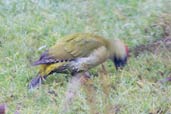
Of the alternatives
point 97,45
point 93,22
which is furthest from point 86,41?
point 93,22

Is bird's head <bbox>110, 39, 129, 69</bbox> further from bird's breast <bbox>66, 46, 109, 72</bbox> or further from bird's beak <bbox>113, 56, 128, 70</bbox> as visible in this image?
bird's breast <bbox>66, 46, 109, 72</bbox>

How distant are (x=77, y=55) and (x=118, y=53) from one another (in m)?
0.48

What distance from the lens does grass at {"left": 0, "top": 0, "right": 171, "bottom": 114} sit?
595cm

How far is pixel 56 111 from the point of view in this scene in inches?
227

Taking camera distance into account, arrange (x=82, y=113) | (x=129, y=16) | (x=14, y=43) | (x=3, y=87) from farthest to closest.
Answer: (x=129, y=16), (x=14, y=43), (x=3, y=87), (x=82, y=113)

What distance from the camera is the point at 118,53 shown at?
677 centimetres

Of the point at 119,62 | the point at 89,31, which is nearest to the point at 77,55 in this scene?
the point at 119,62

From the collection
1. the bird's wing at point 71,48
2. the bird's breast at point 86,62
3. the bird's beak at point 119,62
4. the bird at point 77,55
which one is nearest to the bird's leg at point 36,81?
the bird at point 77,55

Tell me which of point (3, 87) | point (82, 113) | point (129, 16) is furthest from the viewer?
point (129, 16)

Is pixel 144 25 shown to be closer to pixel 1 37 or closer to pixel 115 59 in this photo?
pixel 115 59

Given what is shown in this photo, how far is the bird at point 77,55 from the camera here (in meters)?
6.39

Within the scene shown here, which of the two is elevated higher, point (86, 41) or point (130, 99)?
point (86, 41)

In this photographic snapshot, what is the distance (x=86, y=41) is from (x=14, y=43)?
93cm

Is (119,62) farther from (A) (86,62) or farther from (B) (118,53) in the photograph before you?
(A) (86,62)
